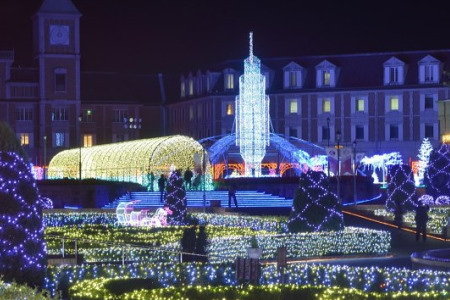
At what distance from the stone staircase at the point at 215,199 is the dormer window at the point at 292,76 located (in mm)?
24721

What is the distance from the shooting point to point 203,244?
26547mm

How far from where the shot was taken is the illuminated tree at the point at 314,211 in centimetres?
3509

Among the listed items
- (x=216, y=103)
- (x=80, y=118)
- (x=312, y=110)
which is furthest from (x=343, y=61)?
(x=80, y=118)

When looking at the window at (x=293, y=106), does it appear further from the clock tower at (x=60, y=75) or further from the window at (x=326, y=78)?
the clock tower at (x=60, y=75)

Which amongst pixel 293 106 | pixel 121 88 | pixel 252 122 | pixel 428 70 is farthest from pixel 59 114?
pixel 252 122

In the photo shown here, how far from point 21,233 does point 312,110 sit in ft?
209

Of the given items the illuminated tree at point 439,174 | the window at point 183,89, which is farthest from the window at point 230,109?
the illuminated tree at point 439,174

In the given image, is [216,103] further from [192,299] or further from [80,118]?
[192,299]

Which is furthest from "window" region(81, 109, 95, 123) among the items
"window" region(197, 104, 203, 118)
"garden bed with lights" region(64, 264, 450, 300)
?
"garden bed with lights" region(64, 264, 450, 300)

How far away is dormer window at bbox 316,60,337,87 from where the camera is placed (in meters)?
81.4

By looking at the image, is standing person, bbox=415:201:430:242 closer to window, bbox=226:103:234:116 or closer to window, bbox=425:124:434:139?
window, bbox=425:124:434:139

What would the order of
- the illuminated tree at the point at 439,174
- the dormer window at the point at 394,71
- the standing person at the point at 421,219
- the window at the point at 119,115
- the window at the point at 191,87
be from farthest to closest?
the window at the point at 119,115
the window at the point at 191,87
the dormer window at the point at 394,71
the illuminated tree at the point at 439,174
the standing person at the point at 421,219

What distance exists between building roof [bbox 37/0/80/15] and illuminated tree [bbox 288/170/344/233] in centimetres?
5755

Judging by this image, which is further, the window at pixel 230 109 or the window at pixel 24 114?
the window at pixel 24 114
